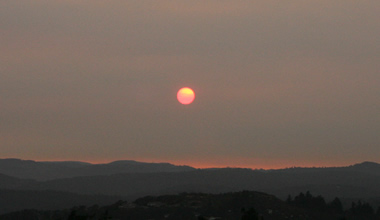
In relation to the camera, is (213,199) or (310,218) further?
(213,199)

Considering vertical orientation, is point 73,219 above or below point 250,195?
below

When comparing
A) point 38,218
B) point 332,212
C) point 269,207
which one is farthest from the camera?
point 38,218

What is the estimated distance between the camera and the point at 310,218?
126 metres

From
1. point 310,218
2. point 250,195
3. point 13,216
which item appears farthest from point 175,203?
point 13,216

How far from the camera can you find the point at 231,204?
132 m

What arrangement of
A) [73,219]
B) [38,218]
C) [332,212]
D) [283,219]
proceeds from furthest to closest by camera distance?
1. [38,218]
2. [332,212]
3. [283,219]
4. [73,219]

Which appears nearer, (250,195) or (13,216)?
(250,195)

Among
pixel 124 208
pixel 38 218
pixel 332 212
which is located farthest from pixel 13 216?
pixel 332 212

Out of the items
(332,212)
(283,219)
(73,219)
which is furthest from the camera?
(332,212)

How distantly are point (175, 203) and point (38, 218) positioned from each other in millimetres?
66010

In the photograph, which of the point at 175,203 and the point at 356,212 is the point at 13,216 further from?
the point at 356,212

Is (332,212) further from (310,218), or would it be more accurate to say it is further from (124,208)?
(124,208)

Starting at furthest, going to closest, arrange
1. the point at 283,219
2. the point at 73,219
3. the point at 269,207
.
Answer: the point at 269,207, the point at 283,219, the point at 73,219

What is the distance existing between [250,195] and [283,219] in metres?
16.1
